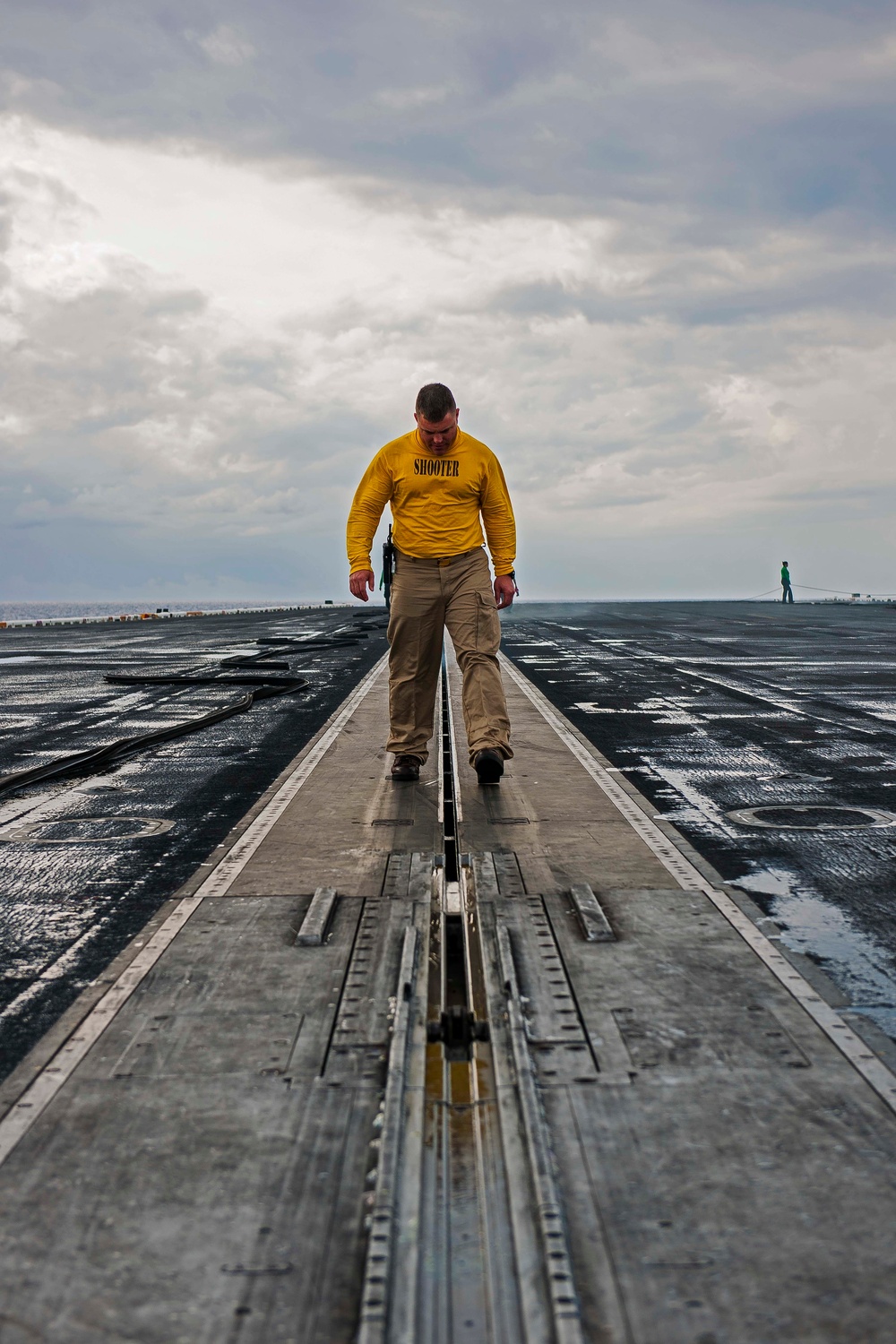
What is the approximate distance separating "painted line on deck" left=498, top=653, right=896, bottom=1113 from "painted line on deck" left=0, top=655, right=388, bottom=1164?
176 cm

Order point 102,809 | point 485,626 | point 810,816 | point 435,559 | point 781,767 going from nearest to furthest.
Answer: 1. point 810,816
2. point 102,809
3. point 485,626
4. point 435,559
5. point 781,767

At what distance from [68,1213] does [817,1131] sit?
57.2 inches

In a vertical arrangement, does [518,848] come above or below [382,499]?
below

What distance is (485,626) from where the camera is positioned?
21.6 feet

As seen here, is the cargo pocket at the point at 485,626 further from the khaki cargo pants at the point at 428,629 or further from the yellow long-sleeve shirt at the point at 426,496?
the yellow long-sleeve shirt at the point at 426,496

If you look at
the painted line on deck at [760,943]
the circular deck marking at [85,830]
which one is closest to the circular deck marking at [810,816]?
the painted line on deck at [760,943]

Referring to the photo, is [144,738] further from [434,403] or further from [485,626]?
[434,403]

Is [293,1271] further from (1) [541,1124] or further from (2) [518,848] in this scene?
(2) [518,848]

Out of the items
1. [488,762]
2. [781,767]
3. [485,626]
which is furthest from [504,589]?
[781,767]

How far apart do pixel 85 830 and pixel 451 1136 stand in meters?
3.75

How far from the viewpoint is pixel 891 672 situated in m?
15.0

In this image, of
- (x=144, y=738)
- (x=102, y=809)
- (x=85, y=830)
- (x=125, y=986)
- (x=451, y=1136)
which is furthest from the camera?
(x=144, y=738)

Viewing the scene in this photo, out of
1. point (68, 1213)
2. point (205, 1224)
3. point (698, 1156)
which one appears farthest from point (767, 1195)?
point (68, 1213)

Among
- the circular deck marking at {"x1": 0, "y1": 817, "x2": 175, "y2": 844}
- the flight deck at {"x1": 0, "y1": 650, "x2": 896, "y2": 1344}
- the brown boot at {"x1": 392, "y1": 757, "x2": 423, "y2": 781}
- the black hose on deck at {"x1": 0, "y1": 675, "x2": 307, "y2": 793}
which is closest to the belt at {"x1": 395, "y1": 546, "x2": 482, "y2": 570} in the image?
the brown boot at {"x1": 392, "y1": 757, "x2": 423, "y2": 781}
